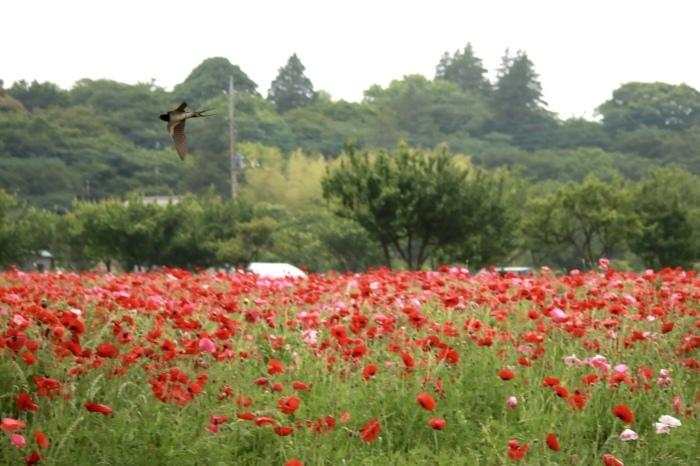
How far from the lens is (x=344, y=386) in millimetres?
5836

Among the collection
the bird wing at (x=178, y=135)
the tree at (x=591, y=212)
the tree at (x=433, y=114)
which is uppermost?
the bird wing at (x=178, y=135)

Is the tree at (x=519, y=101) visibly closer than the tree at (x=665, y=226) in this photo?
No

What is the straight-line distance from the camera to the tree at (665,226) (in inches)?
1604

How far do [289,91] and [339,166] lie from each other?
207 feet

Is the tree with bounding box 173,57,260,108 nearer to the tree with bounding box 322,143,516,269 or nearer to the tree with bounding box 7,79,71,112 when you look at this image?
the tree with bounding box 7,79,71,112

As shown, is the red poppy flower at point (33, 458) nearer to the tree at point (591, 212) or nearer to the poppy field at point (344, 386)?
the poppy field at point (344, 386)

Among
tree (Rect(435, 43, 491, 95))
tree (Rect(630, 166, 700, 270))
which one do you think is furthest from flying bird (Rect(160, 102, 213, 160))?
tree (Rect(435, 43, 491, 95))

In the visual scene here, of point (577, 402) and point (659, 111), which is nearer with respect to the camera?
point (577, 402)

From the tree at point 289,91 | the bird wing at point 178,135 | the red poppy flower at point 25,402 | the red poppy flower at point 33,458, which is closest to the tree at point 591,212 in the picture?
the red poppy flower at point 25,402

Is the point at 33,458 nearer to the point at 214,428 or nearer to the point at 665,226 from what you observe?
the point at 214,428

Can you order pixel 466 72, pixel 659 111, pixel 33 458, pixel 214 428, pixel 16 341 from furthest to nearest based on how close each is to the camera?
1. pixel 466 72
2. pixel 659 111
3. pixel 16 341
4. pixel 214 428
5. pixel 33 458

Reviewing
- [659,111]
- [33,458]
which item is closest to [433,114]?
[659,111]

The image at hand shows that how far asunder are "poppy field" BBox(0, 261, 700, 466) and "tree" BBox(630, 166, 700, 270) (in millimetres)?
34717

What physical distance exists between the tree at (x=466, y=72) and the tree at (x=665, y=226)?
68077 millimetres
